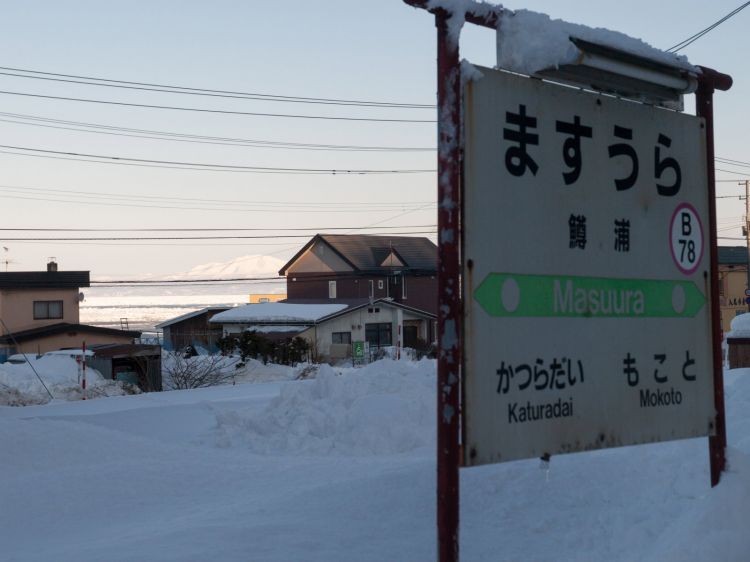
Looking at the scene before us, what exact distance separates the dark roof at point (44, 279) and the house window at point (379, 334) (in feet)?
51.0

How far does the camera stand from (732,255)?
62625mm

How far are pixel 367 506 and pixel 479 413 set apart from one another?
8.53ft

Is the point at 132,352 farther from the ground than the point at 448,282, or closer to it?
closer to it

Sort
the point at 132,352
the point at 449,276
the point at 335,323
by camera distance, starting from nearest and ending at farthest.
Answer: the point at 449,276 < the point at 132,352 < the point at 335,323

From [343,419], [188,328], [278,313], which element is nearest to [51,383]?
[343,419]

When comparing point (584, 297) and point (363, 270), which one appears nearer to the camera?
point (584, 297)

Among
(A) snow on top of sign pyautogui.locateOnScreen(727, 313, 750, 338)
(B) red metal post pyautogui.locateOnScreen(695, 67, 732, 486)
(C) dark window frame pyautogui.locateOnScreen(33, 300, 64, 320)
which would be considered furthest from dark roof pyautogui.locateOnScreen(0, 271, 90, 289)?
(B) red metal post pyautogui.locateOnScreen(695, 67, 732, 486)

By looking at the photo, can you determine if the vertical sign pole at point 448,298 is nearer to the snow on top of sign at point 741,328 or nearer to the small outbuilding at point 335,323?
the snow on top of sign at point 741,328

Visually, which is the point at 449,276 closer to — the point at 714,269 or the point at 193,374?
the point at 714,269

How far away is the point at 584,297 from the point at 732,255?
64.3 metres

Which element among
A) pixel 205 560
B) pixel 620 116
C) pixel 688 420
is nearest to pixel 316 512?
pixel 205 560

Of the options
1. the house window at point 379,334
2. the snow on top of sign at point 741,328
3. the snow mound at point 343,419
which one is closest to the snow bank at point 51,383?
the snow mound at point 343,419

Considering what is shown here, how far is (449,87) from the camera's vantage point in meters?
3.12

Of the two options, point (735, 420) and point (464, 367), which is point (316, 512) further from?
point (735, 420)
